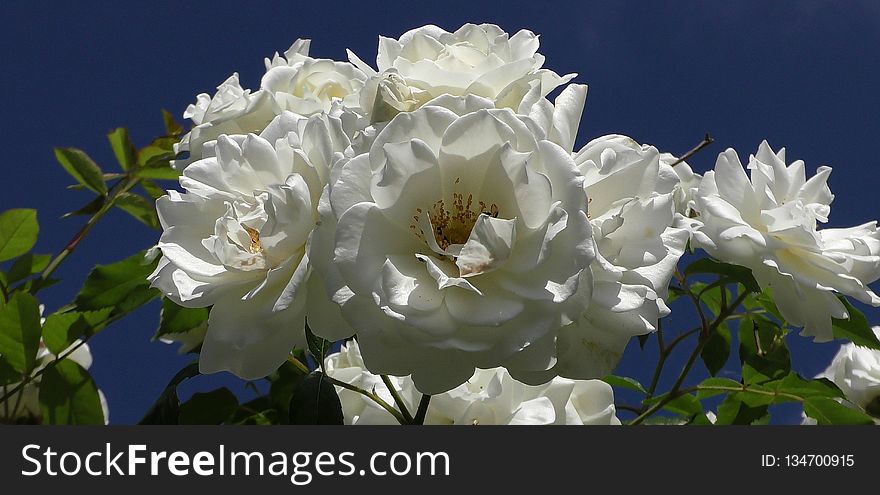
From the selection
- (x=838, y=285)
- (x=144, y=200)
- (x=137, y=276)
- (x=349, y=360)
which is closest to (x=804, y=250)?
(x=838, y=285)

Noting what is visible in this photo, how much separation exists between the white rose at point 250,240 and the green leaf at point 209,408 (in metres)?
0.64

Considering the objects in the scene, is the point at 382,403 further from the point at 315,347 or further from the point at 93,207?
the point at 93,207

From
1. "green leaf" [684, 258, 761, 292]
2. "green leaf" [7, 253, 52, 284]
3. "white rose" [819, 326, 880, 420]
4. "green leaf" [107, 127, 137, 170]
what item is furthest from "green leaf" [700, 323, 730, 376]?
"green leaf" [7, 253, 52, 284]

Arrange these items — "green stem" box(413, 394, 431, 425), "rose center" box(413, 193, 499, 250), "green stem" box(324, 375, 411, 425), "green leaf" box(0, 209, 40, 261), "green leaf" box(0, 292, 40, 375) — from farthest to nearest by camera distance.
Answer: "green leaf" box(0, 209, 40, 261) → "green leaf" box(0, 292, 40, 375) → "green stem" box(324, 375, 411, 425) → "green stem" box(413, 394, 431, 425) → "rose center" box(413, 193, 499, 250)

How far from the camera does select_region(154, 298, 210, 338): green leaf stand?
1416 mm

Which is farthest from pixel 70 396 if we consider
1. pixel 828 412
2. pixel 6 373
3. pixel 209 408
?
pixel 828 412

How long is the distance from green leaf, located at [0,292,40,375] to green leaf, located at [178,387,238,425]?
0.29m

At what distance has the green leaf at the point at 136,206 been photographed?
178cm

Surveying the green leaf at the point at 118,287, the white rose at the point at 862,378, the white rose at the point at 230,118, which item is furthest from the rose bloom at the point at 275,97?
the white rose at the point at 862,378

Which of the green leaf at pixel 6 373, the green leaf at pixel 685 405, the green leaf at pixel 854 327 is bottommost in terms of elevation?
the green leaf at pixel 685 405

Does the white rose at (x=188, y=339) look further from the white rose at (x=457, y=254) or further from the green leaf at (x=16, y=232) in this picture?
the white rose at (x=457, y=254)

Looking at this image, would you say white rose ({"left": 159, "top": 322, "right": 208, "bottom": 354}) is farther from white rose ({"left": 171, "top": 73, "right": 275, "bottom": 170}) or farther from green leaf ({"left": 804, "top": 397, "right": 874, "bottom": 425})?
green leaf ({"left": 804, "top": 397, "right": 874, "bottom": 425})

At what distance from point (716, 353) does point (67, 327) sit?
4.28ft

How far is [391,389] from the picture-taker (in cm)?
123
